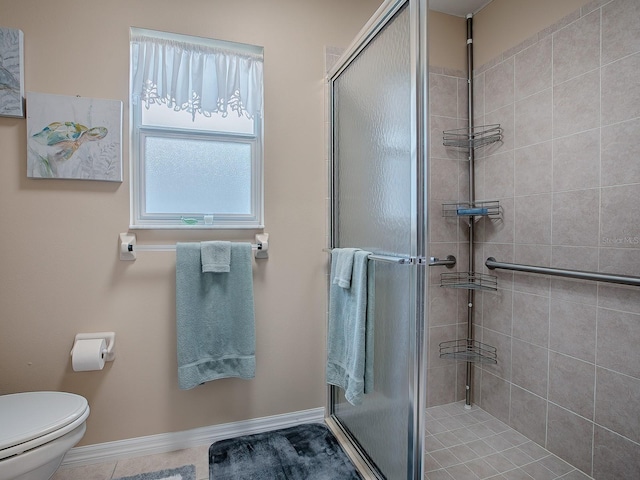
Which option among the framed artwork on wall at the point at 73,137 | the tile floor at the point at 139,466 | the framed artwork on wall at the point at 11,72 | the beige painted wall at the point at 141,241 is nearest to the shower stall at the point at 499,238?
the beige painted wall at the point at 141,241

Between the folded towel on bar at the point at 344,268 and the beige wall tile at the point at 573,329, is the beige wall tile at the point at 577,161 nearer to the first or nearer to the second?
the beige wall tile at the point at 573,329

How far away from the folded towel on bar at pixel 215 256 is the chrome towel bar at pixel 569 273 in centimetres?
151

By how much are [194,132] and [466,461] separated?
7.05ft

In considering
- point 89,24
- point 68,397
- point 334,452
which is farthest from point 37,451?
point 89,24

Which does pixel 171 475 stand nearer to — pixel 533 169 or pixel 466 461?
pixel 466 461

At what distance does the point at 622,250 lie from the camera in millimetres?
1446

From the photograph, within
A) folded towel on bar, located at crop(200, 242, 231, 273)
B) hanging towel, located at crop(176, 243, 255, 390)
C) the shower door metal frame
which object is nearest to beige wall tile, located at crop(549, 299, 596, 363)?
the shower door metal frame

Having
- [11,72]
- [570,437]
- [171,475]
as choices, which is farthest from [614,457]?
[11,72]

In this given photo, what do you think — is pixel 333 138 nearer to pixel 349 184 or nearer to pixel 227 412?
pixel 349 184

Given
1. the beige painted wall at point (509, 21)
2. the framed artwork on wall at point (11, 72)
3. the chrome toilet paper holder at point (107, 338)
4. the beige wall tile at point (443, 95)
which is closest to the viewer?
the framed artwork on wall at point (11, 72)

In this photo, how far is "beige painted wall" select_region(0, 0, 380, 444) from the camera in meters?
1.58

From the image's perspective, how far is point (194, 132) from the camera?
182cm

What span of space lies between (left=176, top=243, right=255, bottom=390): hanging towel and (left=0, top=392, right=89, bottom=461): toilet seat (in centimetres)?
45

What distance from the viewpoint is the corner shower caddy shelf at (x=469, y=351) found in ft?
6.91
